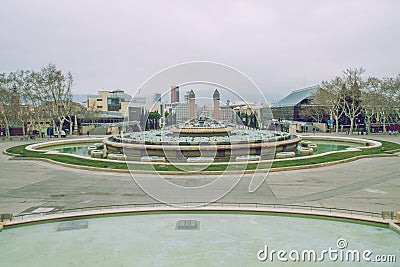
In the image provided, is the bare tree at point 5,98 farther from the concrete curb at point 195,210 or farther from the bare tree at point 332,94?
the bare tree at point 332,94

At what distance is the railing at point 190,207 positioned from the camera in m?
11.3

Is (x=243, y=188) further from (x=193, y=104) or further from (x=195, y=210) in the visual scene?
(x=193, y=104)

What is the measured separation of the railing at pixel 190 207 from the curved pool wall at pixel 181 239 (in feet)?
0.92

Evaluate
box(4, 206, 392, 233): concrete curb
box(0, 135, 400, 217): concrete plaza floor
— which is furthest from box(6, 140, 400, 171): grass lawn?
box(4, 206, 392, 233): concrete curb

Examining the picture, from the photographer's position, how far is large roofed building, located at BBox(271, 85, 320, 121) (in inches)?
2847

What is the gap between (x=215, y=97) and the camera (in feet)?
191

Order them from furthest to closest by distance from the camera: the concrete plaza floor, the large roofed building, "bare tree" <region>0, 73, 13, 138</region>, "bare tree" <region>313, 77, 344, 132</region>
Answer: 1. the large roofed building
2. "bare tree" <region>313, 77, 344, 132</region>
3. "bare tree" <region>0, 73, 13, 138</region>
4. the concrete plaza floor

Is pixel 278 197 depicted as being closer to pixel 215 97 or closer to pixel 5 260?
pixel 5 260

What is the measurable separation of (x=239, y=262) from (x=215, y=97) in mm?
51060

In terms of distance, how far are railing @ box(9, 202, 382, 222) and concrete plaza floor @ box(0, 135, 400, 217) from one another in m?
0.69

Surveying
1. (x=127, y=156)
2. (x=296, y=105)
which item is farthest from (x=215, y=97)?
(x=127, y=156)

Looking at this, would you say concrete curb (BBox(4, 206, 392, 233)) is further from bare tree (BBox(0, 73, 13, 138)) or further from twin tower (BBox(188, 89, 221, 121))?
bare tree (BBox(0, 73, 13, 138))

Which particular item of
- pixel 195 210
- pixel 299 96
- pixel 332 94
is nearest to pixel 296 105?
pixel 299 96

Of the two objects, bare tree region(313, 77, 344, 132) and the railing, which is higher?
bare tree region(313, 77, 344, 132)
